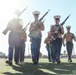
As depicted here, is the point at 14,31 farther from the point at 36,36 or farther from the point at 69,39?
the point at 69,39

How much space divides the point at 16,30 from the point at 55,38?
7.24 ft

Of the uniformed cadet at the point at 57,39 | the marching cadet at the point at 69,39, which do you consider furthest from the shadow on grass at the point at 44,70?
the marching cadet at the point at 69,39

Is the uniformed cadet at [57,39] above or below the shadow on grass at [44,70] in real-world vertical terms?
above

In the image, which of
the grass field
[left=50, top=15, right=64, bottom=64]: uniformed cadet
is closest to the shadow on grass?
the grass field

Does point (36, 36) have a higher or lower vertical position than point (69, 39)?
lower

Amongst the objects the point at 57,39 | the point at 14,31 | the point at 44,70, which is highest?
the point at 14,31

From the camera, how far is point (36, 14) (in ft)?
47.0

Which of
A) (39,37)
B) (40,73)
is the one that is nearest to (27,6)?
(39,37)

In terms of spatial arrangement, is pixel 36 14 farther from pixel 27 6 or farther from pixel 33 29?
pixel 27 6

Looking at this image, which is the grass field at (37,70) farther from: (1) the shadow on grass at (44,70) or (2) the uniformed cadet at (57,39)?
(2) the uniformed cadet at (57,39)

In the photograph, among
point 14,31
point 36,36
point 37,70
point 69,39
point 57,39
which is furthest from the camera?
point 69,39

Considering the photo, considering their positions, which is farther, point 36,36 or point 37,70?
point 36,36

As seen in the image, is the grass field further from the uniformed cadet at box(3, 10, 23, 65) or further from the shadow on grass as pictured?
the uniformed cadet at box(3, 10, 23, 65)

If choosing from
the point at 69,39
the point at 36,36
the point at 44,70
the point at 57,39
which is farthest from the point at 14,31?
the point at 69,39
